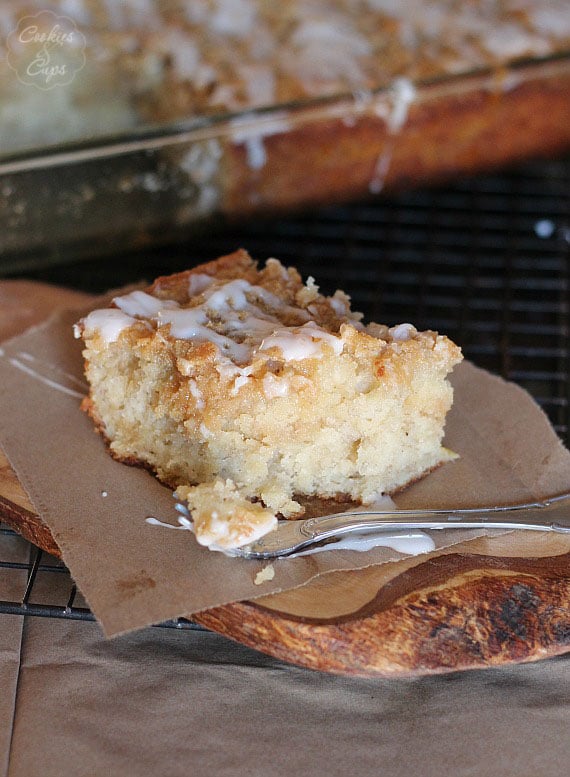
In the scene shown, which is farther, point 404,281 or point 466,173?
point 466,173

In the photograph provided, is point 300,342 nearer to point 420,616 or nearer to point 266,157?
point 420,616

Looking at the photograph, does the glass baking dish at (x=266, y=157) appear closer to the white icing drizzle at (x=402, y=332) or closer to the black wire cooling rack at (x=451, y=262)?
the black wire cooling rack at (x=451, y=262)

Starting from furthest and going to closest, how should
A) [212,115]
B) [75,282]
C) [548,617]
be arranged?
[75,282] < [212,115] < [548,617]

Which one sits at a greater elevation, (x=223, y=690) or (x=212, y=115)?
(x=212, y=115)

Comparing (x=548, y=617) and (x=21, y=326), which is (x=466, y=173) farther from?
(x=548, y=617)

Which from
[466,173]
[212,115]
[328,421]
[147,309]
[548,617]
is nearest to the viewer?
[548,617]

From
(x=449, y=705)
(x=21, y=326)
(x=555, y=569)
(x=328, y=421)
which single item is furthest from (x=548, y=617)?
(x=21, y=326)

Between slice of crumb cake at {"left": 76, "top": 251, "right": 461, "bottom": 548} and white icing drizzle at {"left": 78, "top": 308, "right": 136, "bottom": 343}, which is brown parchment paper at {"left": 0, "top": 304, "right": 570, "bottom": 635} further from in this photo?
white icing drizzle at {"left": 78, "top": 308, "right": 136, "bottom": 343}
